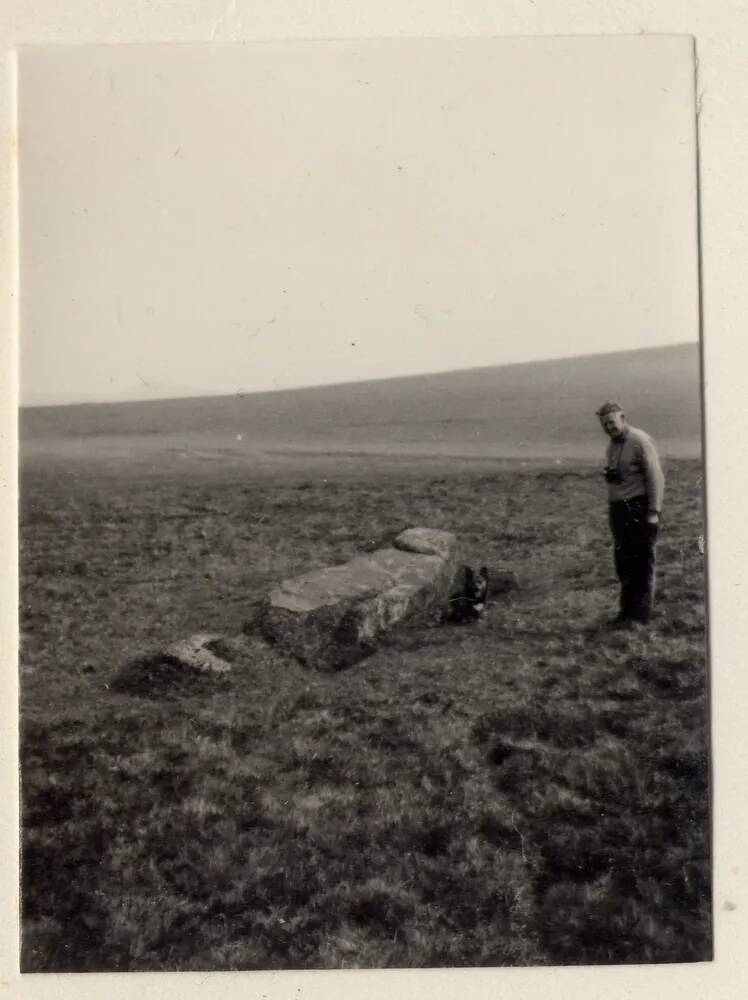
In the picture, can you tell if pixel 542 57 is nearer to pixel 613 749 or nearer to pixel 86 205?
pixel 86 205

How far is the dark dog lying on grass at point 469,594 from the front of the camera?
474 centimetres

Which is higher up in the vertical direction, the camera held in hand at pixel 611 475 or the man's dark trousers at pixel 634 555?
the camera held in hand at pixel 611 475

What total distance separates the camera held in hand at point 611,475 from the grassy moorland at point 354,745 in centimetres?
8

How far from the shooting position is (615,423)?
15.3 feet

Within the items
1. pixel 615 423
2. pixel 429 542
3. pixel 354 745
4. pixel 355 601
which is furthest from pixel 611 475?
pixel 354 745

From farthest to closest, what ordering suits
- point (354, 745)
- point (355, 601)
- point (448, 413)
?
point (448, 413) → point (355, 601) → point (354, 745)

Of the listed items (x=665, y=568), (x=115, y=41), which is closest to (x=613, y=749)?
(x=665, y=568)

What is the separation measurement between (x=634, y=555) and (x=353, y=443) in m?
1.92

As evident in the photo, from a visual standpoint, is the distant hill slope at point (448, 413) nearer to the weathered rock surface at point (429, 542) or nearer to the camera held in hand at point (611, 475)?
the camera held in hand at point (611, 475)

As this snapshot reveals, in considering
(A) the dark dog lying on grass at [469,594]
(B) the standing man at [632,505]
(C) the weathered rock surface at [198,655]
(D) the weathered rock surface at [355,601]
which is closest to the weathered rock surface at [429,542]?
(D) the weathered rock surface at [355,601]

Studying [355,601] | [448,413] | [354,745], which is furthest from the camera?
[448,413]

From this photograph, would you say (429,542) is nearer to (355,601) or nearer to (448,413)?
(355,601)

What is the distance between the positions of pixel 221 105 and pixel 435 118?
1.37 metres

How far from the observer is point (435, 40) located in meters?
4.68
